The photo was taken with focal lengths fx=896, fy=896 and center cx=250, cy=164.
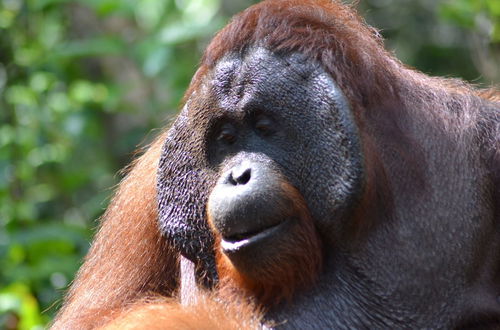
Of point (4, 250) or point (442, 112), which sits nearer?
point (442, 112)

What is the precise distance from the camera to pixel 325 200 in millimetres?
2809

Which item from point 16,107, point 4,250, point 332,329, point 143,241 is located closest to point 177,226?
point 143,241

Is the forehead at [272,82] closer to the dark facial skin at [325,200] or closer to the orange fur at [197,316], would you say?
the dark facial skin at [325,200]

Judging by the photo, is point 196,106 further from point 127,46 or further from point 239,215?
point 127,46

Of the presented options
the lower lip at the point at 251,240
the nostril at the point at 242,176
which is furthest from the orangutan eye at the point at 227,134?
the lower lip at the point at 251,240

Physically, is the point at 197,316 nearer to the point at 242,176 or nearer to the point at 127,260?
the point at 242,176

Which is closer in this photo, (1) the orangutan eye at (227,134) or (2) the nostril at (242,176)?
(2) the nostril at (242,176)

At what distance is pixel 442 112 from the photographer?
3143mm

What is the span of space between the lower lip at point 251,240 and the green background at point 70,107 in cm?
205

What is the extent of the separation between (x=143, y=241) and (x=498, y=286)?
131 cm

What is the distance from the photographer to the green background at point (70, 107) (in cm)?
507

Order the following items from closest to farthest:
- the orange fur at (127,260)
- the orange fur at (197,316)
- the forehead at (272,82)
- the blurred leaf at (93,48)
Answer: the orange fur at (197,316) → the forehead at (272,82) → the orange fur at (127,260) → the blurred leaf at (93,48)

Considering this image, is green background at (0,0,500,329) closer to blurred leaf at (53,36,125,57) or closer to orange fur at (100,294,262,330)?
blurred leaf at (53,36,125,57)

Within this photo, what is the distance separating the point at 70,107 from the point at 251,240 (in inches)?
143
